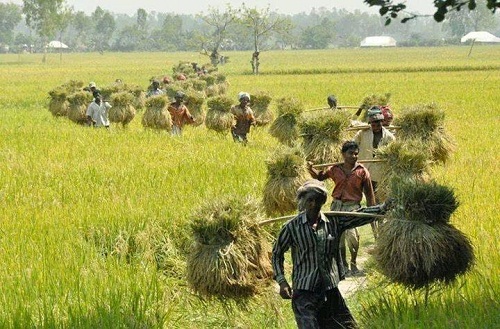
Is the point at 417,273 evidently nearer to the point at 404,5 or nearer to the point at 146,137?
the point at 404,5

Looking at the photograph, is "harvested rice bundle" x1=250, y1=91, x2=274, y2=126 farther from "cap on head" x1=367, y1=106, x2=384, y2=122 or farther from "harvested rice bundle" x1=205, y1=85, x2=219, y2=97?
"harvested rice bundle" x1=205, y1=85, x2=219, y2=97

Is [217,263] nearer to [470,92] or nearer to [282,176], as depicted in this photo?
[282,176]

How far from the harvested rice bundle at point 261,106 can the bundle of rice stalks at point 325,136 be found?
808 cm

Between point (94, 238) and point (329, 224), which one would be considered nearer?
point (329, 224)

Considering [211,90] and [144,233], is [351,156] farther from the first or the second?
[211,90]

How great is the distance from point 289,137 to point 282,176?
6189mm

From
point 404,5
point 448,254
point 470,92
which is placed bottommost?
point 470,92

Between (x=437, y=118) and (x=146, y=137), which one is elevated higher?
(x=437, y=118)

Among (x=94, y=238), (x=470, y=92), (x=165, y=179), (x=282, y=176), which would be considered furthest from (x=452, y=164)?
(x=470, y=92)

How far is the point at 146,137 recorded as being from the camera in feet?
59.5

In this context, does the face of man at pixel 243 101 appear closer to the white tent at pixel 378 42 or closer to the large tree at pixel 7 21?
the white tent at pixel 378 42

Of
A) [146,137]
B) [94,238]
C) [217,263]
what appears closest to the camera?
[217,263]

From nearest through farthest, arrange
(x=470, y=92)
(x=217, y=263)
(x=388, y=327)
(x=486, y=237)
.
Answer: (x=388, y=327) < (x=217, y=263) < (x=486, y=237) < (x=470, y=92)

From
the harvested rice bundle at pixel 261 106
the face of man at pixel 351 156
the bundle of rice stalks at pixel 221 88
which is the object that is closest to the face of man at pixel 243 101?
the harvested rice bundle at pixel 261 106
